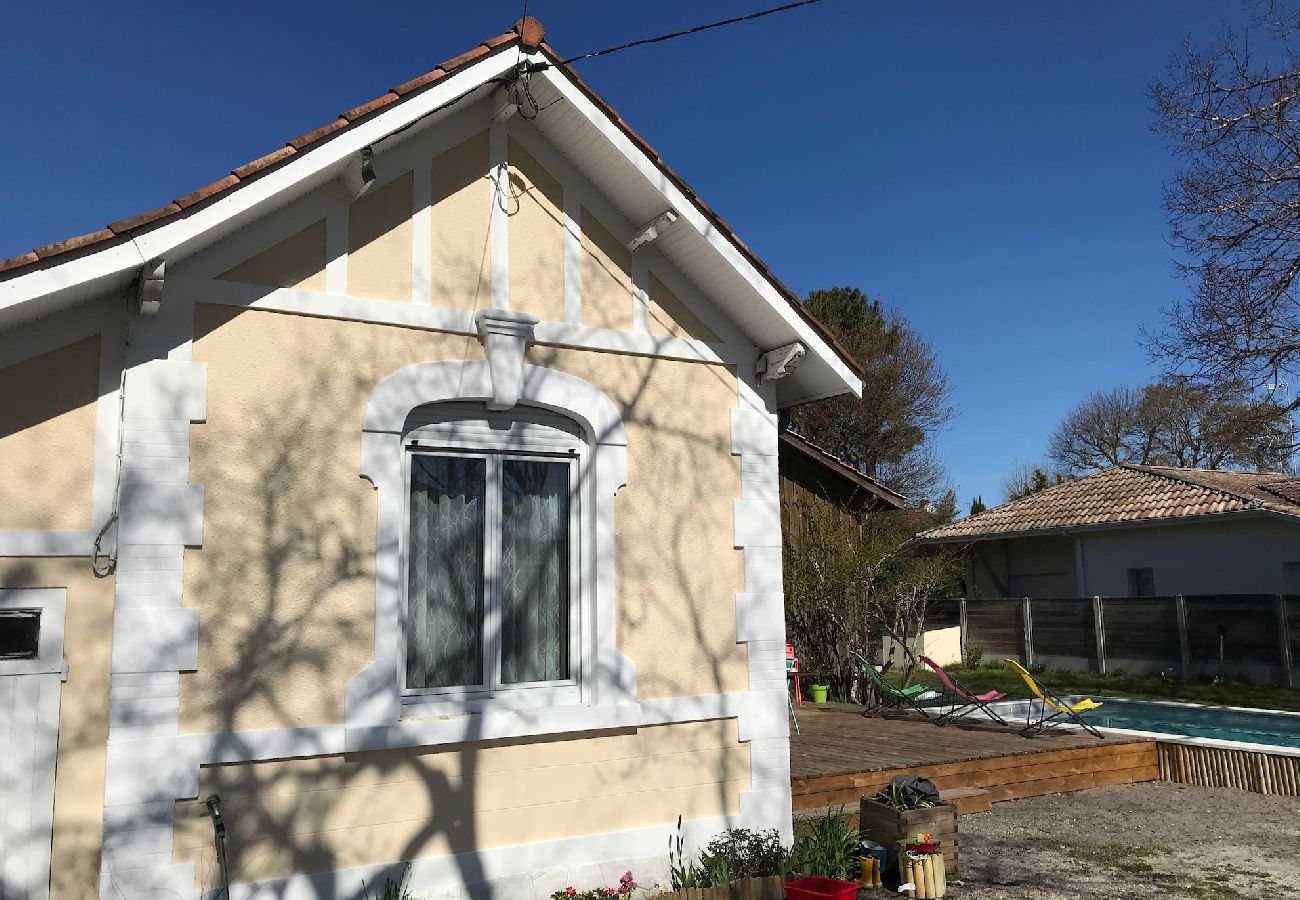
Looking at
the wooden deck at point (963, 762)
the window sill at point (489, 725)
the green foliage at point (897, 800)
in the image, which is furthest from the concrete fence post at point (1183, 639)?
the window sill at point (489, 725)

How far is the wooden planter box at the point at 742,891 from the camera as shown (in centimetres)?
581

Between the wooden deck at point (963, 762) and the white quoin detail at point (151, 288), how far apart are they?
6206 millimetres

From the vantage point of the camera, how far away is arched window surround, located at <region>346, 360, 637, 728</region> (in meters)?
5.58

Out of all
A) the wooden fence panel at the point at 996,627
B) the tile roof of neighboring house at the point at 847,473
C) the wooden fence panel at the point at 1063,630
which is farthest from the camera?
the wooden fence panel at the point at 996,627

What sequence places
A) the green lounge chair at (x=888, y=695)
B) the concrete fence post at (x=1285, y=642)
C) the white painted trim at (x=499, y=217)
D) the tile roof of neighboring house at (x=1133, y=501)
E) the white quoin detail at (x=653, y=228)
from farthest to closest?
1. the tile roof of neighboring house at (x=1133, y=501)
2. the concrete fence post at (x=1285, y=642)
3. the green lounge chair at (x=888, y=695)
4. the white quoin detail at (x=653, y=228)
5. the white painted trim at (x=499, y=217)

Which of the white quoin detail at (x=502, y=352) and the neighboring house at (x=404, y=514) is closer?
the neighboring house at (x=404, y=514)

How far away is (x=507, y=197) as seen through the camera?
6402mm

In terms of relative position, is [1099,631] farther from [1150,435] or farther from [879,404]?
[1150,435]

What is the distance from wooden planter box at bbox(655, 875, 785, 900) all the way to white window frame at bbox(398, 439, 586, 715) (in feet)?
4.47

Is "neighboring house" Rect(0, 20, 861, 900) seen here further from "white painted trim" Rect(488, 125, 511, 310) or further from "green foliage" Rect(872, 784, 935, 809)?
"green foliage" Rect(872, 784, 935, 809)

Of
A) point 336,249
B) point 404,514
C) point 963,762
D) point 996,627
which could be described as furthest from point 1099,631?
point 336,249

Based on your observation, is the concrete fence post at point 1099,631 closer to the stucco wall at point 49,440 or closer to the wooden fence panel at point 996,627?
the wooden fence panel at point 996,627

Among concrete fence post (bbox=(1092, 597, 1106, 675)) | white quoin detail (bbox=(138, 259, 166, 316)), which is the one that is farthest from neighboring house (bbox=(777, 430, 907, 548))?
white quoin detail (bbox=(138, 259, 166, 316))

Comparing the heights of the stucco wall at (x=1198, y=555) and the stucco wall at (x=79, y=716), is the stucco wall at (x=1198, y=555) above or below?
above
